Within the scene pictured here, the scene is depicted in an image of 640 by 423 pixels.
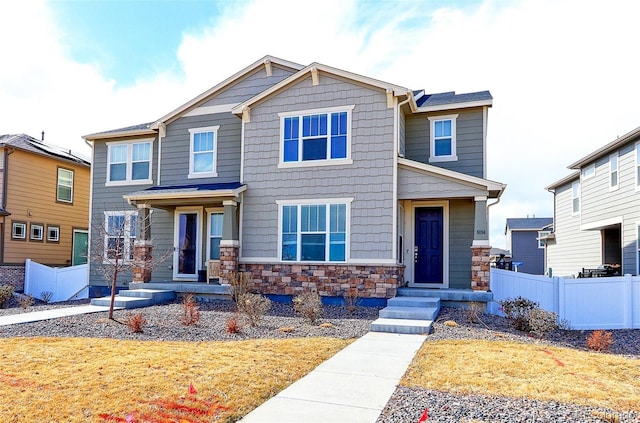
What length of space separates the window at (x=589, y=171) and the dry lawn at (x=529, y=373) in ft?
44.6

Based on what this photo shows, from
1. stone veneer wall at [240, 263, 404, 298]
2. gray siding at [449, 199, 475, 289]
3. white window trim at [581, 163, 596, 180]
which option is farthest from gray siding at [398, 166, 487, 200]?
white window trim at [581, 163, 596, 180]

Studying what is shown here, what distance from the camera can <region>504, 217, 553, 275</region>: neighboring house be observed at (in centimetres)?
3356

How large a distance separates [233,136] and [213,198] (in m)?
2.39

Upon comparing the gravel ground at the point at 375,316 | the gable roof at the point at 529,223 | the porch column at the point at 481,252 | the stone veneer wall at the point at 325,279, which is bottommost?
the gravel ground at the point at 375,316

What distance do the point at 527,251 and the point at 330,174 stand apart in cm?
2635

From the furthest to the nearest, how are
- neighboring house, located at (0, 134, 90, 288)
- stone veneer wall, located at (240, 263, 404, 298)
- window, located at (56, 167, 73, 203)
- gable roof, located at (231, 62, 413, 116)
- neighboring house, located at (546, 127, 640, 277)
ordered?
1. window, located at (56, 167, 73, 203)
2. neighboring house, located at (0, 134, 90, 288)
3. neighboring house, located at (546, 127, 640, 277)
4. gable roof, located at (231, 62, 413, 116)
5. stone veneer wall, located at (240, 263, 404, 298)

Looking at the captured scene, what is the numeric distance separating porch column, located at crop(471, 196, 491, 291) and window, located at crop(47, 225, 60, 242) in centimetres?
1724

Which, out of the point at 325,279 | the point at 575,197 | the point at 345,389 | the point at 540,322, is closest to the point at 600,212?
the point at 575,197

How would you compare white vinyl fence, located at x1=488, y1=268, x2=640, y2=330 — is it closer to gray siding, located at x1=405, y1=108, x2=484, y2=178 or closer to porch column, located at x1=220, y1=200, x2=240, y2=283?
gray siding, located at x1=405, y1=108, x2=484, y2=178

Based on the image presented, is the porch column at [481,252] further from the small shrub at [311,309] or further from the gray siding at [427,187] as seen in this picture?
the small shrub at [311,309]

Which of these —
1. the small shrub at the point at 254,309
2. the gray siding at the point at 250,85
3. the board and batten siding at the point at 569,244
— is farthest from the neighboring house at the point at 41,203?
the board and batten siding at the point at 569,244

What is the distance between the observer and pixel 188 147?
A: 15.4 meters

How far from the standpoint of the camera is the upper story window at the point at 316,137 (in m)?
12.9

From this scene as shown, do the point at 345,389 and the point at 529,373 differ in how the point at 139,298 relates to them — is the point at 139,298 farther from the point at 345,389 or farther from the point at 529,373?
the point at 529,373
